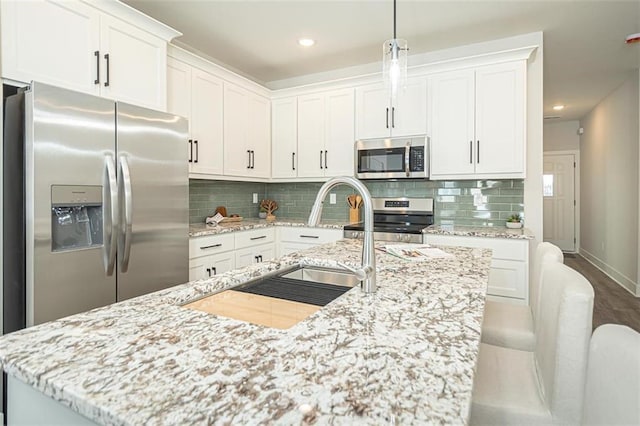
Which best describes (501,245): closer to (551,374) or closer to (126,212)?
(551,374)

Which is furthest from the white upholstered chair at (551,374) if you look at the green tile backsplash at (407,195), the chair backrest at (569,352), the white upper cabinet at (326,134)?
the white upper cabinet at (326,134)

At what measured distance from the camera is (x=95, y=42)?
220cm

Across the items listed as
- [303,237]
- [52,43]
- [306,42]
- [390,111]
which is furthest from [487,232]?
[52,43]

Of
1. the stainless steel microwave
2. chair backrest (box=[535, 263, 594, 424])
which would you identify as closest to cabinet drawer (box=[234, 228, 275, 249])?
the stainless steel microwave

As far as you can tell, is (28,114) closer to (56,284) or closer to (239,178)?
(56,284)

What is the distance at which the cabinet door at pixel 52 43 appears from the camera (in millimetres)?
1826

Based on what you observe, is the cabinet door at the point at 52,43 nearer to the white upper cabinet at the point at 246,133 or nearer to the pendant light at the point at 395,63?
the white upper cabinet at the point at 246,133

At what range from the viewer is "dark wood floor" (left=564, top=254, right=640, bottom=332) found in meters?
3.53

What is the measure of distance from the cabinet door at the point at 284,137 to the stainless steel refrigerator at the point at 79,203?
1871 mm

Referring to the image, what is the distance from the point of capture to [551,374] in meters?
1.01

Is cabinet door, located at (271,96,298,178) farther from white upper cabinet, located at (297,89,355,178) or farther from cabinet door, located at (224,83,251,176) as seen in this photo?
cabinet door, located at (224,83,251,176)

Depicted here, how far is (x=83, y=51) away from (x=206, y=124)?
3.92 ft

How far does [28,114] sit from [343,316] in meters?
1.86

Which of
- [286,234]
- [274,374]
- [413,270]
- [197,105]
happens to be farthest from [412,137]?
[274,374]
